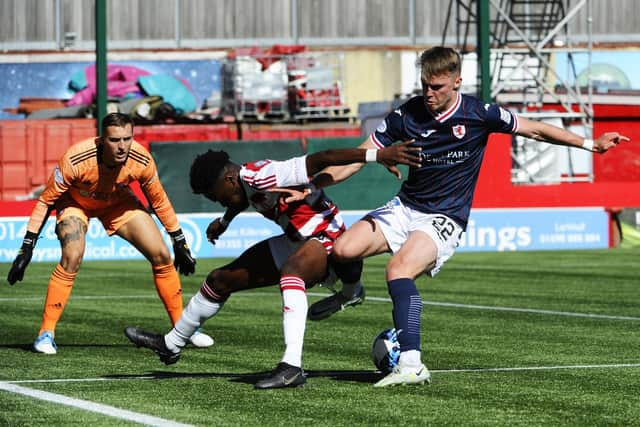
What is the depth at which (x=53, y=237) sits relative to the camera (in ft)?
82.1

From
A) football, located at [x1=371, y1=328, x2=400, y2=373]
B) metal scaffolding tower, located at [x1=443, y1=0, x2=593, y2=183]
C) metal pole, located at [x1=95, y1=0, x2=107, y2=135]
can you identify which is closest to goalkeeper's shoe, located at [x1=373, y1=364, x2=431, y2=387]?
football, located at [x1=371, y1=328, x2=400, y2=373]

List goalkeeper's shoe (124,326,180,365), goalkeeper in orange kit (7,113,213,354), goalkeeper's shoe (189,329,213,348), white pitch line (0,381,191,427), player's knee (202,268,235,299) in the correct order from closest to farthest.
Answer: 1. white pitch line (0,381,191,427)
2. player's knee (202,268,235,299)
3. goalkeeper's shoe (124,326,180,365)
4. goalkeeper in orange kit (7,113,213,354)
5. goalkeeper's shoe (189,329,213,348)

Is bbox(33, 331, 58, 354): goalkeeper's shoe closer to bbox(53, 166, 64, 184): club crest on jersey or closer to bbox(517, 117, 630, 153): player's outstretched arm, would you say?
bbox(53, 166, 64, 184): club crest on jersey

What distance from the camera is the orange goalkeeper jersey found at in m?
11.6

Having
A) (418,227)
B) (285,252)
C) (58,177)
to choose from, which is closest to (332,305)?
(285,252)

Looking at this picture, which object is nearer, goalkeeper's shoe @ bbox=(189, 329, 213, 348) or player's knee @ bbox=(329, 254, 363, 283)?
player's knee @ bbox=(329, 254, 363, 283)

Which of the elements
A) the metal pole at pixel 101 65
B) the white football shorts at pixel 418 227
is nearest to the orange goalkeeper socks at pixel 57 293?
the white football shorts at pixel 418 227

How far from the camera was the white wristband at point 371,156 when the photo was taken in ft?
28.1

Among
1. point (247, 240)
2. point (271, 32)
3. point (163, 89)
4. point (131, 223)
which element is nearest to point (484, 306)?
point (131, 223)

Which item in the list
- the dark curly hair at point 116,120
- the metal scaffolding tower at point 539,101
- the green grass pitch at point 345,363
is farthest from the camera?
the metal scaffolding tower at point 539,101

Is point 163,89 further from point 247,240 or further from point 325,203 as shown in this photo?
point 325,203

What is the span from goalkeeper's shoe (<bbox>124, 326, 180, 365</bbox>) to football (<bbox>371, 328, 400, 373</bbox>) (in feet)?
4.40

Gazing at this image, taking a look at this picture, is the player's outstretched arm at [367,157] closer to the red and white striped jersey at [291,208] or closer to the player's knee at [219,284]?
the red and white striped jersey at [291,208]

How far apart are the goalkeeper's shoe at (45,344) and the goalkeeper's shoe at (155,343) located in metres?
1.65
